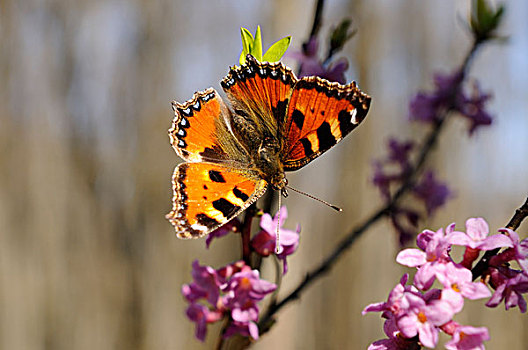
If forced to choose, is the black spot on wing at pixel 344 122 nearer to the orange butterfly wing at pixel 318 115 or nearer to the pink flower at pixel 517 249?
the orange butterfly wing at pixel 318 115

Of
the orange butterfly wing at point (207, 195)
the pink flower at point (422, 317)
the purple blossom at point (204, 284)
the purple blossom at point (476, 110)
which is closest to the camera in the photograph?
the pink flower at point (422, 317)

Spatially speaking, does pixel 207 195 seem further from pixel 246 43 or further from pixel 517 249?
pixel 517 249

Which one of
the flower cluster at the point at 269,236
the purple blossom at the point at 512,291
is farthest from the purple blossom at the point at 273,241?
the purple blossom at the point at 512,291

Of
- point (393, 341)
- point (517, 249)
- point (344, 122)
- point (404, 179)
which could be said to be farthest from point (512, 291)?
point (404, 179)

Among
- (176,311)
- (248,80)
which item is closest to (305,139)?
(248,80)

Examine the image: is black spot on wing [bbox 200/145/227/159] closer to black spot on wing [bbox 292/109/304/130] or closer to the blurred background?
black spot on wing [bbox 292/109/304/130]

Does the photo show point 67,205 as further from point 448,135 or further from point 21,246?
point 448,135
